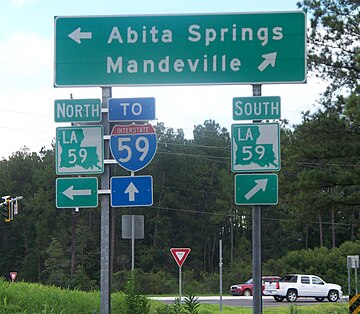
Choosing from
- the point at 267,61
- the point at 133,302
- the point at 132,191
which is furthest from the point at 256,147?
the point at 133,302

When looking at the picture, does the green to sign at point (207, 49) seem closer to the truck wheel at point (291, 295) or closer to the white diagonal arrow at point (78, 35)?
the white diagonal arrow at point (78, 35)

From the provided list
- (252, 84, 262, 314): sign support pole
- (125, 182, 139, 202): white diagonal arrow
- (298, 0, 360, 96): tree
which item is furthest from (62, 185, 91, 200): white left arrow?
(298, 0, 360, 96): tree

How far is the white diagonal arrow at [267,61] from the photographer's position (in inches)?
436

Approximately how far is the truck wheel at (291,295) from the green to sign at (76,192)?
33.4 m

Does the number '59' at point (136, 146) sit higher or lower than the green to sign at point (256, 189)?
higher

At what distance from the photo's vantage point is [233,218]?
82.2 meters

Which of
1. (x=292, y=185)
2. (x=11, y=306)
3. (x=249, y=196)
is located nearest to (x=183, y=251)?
(x=292, y=185)

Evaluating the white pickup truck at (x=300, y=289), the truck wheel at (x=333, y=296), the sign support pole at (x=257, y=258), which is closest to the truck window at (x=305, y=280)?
the white pickup truck at (x=300, y=289)

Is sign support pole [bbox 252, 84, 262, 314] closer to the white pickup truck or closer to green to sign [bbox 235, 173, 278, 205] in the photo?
green to sign [bbox 235, 173, 278, 205]

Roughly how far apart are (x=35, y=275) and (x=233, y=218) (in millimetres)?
21161

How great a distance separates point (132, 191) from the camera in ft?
36.8

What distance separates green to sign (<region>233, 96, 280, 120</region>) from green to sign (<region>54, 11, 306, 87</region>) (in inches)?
10.2

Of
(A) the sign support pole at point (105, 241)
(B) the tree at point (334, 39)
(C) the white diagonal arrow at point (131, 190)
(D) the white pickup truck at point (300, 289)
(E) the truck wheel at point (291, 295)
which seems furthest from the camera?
(E) the truck wheel at point (291, 295)

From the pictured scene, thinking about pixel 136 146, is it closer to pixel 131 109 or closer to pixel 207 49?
pixel 131 109
